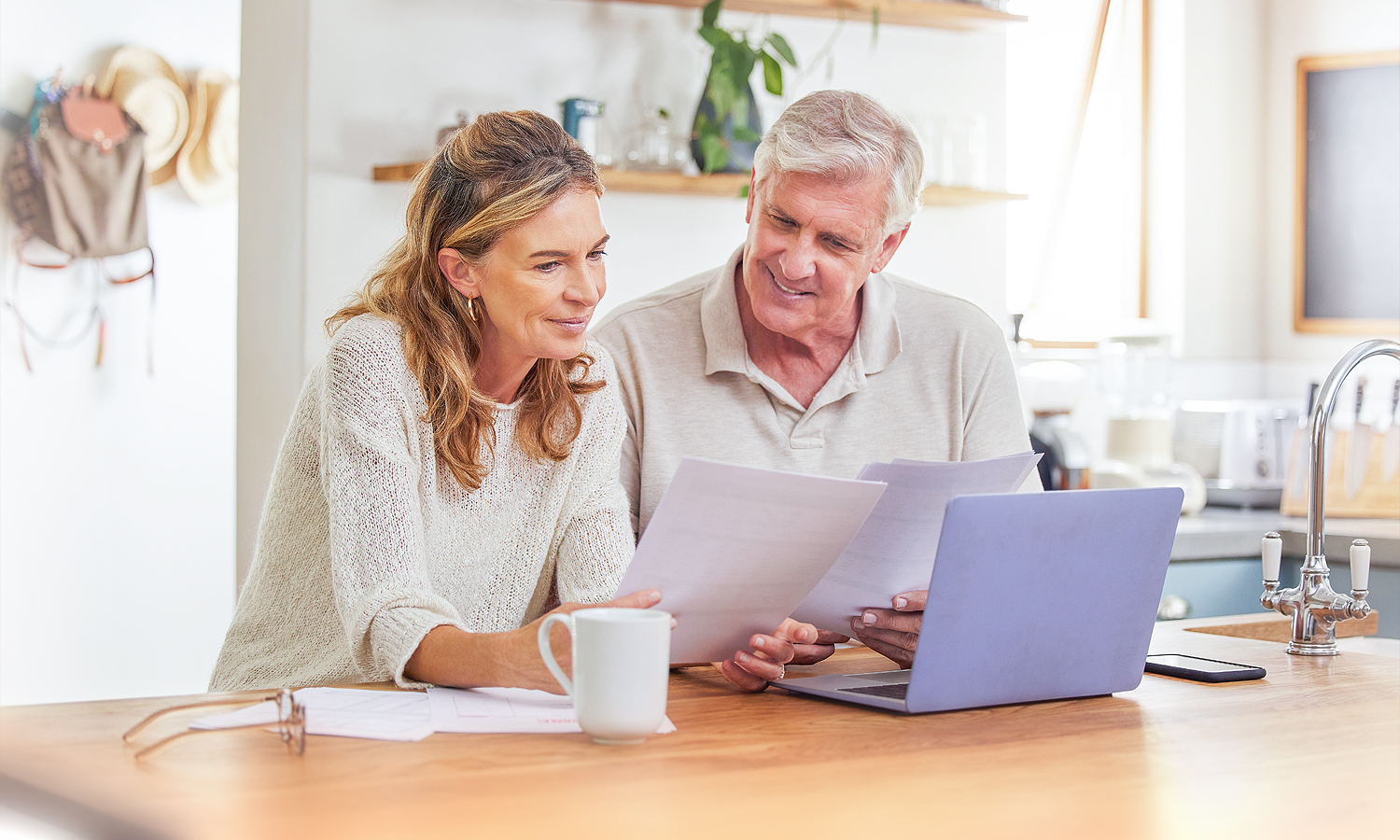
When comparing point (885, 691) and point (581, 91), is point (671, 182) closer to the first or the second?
point (581, 91)

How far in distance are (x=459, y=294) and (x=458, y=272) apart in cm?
3

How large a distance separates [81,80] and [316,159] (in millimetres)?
1608

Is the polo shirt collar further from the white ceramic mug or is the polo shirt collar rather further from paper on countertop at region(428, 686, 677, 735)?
the white ceramic mug

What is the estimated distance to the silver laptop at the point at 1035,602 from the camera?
1.24m

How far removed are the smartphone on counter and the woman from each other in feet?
1.95

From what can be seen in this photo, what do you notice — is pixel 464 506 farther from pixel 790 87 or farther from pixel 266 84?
pixel 790 87

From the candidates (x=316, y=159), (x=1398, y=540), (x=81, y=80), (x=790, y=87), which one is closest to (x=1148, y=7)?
(x=790, y=87)

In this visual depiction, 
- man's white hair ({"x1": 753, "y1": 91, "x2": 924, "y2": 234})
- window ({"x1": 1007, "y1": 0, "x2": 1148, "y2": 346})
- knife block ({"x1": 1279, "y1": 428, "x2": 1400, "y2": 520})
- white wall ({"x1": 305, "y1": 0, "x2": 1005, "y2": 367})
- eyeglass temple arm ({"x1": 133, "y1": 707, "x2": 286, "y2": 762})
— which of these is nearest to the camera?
eyeglass temple arm ({"x1": 133, "y1": 707, "x2": 286, "y2": 762})

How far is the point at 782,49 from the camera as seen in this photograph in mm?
3002

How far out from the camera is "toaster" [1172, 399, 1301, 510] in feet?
11.8

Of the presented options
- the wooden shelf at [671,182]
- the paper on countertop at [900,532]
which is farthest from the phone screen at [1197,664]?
the wooden shelf at [671,182]

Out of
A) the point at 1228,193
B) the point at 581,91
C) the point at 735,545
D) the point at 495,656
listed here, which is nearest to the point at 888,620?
the point at 735,545

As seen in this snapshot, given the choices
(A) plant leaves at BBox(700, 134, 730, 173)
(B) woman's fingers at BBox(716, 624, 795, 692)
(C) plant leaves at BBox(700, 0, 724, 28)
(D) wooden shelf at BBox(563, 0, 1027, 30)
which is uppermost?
(D) wooden shelf at BBox(563, 0, 1027, 30)

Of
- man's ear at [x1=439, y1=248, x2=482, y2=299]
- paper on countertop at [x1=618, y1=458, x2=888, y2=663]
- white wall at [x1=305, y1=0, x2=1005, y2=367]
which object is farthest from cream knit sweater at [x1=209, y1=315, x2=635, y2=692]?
white wall at [x1=305, y1=0, x2=1005, y2=367]
